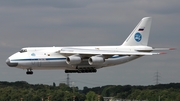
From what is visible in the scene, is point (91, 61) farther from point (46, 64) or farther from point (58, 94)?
point (58, 94)

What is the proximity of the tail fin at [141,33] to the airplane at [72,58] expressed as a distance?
2.54 metres

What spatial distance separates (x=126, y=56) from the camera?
255 ft

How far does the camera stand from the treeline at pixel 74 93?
324 feet

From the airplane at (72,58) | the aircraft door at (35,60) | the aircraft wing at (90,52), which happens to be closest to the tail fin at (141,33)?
the airplane at (72,58)

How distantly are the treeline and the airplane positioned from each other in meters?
17.3

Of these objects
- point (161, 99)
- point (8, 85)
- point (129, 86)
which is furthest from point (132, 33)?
point (8, 85)

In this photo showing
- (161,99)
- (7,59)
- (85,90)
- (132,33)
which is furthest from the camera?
(85,90)

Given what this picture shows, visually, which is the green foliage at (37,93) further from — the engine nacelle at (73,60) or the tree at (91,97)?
the engine nacelle at (73,60)

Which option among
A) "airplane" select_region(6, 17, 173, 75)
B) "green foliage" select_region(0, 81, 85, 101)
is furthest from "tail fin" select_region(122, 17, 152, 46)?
"green foliage" select_region(0, 81, 85, 101)

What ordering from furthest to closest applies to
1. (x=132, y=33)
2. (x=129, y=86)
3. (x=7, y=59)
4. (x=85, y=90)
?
(x=85, y=90) < (x=129, y=86) < (x=132, y=33) < (x=7, y=59)

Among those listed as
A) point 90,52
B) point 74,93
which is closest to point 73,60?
point 90,52

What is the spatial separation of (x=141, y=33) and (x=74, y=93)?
22.6 metres

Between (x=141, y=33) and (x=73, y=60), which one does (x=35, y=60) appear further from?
(x=141, y=33)

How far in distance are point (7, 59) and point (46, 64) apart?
3.35 m
